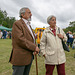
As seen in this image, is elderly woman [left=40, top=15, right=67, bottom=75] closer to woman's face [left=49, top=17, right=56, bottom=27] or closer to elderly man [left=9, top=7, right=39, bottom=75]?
woman's face [left=49, top=17, right=56, bottom=27]

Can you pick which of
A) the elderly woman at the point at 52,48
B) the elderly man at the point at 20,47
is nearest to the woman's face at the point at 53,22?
the elderly woman at the point at 52,48

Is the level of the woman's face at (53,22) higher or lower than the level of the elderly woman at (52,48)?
higher

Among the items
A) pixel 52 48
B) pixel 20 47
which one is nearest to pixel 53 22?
pixel 52 48

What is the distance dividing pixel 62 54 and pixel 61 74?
1.65 ft

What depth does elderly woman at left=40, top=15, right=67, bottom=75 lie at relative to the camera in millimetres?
2025

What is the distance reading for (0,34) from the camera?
1712 centimetres

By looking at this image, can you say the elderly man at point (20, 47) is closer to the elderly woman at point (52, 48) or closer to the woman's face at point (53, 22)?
the elderly woman at point (52, 48)

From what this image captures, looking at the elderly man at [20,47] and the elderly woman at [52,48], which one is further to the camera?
the elderly woman at [52,48]

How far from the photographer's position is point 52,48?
203 centimetres

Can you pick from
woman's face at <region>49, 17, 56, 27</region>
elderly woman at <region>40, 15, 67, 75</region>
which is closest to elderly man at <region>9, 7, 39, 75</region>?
elderly woman at <region>40, 15, 67, 75</region>

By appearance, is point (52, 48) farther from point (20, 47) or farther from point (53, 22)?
point (20, 47)

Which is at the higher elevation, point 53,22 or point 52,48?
point 53,22

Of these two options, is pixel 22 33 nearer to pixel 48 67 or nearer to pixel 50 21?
pixel 50 21

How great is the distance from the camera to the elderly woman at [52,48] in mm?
2025
